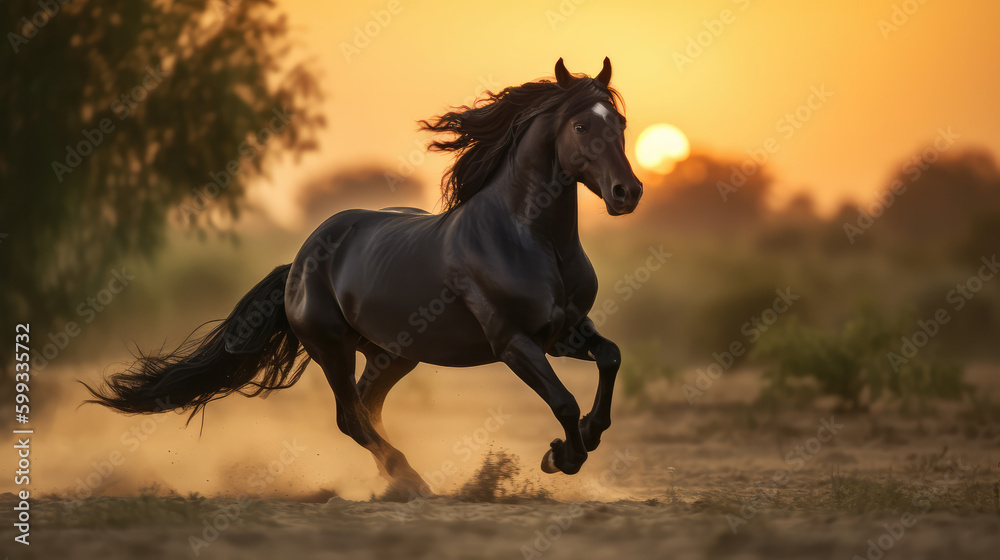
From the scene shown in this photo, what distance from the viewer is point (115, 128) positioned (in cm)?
984

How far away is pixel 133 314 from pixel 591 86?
6372mm

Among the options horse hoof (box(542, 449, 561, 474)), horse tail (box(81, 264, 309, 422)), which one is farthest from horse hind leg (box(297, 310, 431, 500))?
horse hoof (box(542, 449, 561, 474))

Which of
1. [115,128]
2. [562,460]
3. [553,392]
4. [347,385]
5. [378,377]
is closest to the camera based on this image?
[553,392]

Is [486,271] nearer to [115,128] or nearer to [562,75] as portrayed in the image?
[562,75]

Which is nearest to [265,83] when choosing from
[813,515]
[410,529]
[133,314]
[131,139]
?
[131,139]

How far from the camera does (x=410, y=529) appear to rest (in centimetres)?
438

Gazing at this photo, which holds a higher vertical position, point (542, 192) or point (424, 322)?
point (542, 192)

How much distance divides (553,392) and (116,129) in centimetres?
688

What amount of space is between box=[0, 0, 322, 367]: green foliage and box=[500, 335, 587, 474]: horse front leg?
5934 millimetres

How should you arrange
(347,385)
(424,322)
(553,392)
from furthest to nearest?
(347,385) → (424,322) → (553,392)

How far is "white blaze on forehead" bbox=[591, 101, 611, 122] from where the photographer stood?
494 cm

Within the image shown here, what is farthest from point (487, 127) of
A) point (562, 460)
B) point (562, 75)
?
point (562, 460)

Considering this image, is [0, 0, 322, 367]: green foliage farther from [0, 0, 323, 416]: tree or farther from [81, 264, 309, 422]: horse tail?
[81, 264, 309, 422]: horse tail

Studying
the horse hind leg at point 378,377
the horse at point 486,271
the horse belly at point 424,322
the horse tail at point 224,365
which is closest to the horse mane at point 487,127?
the horse at point 486,271
